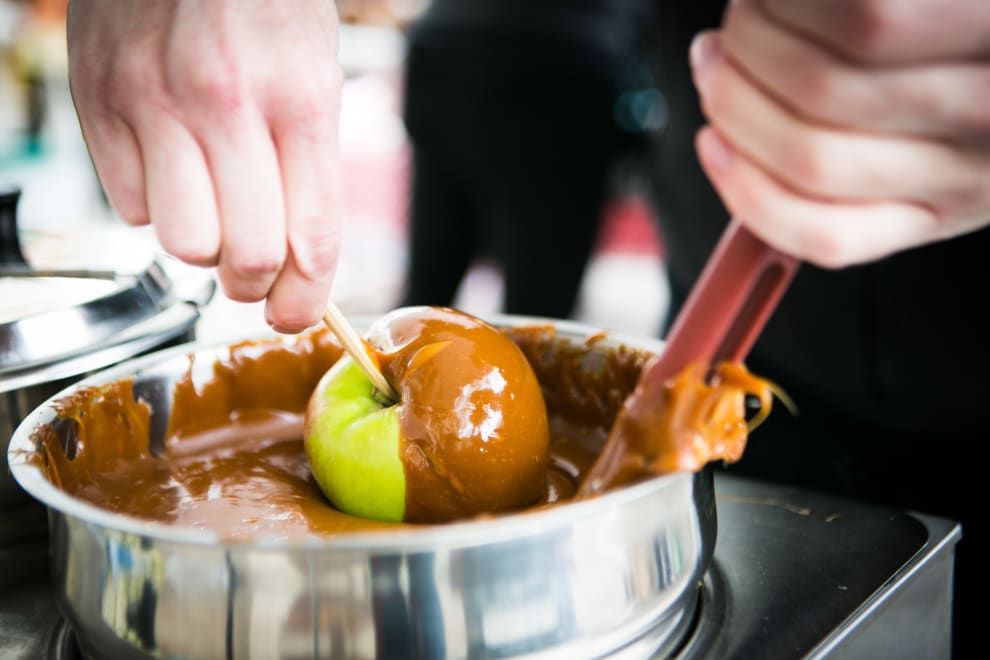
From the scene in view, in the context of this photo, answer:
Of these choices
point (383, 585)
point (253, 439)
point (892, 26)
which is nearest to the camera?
point (892, 26)

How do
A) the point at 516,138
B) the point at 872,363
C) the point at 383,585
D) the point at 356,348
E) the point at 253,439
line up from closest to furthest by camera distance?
1. the point at 383,585
2. the point at 356,348
3. the point at 253,439
4. the point at 872,363
5. the point at 516,138

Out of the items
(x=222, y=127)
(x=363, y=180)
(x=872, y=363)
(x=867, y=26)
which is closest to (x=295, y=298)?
(x=222, y=127)

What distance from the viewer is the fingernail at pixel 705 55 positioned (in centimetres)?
42

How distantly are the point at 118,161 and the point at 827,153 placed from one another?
0.43m

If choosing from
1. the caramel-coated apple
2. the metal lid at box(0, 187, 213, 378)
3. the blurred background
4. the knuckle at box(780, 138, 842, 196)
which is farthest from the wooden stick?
the blurred background

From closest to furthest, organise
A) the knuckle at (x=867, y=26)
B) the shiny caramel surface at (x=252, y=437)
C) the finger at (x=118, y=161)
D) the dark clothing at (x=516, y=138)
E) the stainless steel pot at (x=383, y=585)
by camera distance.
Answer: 1. the knuckle at (x=867, y=26)
2. the stainless steel pot at (x=383, y=585)
3. the finger at (x=118, y=161)
4. the shiny caramel surface at (x=252, y=437)
5. the dark clothing at (x=516, y=138)

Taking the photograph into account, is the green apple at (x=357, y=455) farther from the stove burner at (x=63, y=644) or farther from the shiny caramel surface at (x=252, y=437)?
the stove burner at (x=63, y=644)

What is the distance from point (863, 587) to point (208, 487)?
0.51m

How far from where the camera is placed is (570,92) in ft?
6.11

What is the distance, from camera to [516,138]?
6.09ft

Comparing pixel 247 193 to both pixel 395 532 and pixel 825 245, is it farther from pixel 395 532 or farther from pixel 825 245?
pixel 825 245

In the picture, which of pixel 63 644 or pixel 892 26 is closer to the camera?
pixel 892 26

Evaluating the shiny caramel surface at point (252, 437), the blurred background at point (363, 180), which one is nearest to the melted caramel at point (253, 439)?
the shiny caramel surface at point (252, 437)

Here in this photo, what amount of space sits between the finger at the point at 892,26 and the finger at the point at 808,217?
67mm
